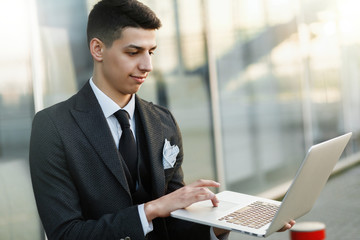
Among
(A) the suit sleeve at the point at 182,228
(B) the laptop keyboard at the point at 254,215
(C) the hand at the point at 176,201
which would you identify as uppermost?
(C) the hand at the point at 176,201

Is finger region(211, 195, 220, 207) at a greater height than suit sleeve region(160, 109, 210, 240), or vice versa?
finger region(211, 195, 220, 207)

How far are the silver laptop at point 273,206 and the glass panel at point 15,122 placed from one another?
1563 mm

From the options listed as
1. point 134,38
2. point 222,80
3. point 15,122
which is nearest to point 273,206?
point 134,38

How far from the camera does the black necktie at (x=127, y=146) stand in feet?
6.07

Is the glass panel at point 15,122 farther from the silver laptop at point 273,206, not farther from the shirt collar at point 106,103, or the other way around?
the silver laptop at point 273,206

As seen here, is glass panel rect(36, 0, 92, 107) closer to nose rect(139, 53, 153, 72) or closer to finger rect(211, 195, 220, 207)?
nose rect(139, 53, 153, 72)

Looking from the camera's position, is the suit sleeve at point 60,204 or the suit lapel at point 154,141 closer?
the suit sleeve at point 60,204

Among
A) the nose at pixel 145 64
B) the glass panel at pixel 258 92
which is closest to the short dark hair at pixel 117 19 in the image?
the nose at pixel 145 64

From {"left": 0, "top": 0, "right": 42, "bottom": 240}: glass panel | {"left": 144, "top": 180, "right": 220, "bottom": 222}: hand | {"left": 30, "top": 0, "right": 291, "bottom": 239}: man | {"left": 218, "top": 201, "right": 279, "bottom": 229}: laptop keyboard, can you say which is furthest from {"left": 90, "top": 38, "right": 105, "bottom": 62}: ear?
{"left": 0, "top": 0, "right": 42, "bottom": 240}: glass panel

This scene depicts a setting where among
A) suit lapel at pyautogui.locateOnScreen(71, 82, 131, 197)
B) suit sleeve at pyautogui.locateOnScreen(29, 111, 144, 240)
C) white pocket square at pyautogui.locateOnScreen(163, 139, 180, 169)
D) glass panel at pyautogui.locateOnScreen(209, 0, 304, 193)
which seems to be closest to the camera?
suit sleeve at pyautogui.locateOnScreen(29, 111, 144, 240)

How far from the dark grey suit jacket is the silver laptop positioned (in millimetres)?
212

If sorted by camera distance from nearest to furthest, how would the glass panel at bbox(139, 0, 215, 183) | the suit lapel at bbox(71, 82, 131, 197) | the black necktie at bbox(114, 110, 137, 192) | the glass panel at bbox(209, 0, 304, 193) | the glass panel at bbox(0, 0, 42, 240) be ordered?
the suit lapel at bbox(71, 82, 131, 197), the black necktie at bbox(114, 110, 137, 192), the glass panel at bbox(0, 0, 42, 240), the glass panel at bbox(139, 0, 215, 183), the glass panel at bbox(209, 0, 304, 193)

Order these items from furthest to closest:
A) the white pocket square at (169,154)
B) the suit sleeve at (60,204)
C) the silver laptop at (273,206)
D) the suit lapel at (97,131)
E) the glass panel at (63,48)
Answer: the glass panel at (63,48)
the white pocket square at (169,154)
the suit lapel at (97,131)
the suit sleeve at (60,204)
the silver laptop at (273,206)

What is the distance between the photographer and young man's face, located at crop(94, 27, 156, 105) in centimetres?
178
